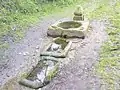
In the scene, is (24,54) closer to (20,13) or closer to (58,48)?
(58,48)

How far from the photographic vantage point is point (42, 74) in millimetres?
5422

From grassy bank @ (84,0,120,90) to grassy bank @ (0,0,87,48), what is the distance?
198 cm

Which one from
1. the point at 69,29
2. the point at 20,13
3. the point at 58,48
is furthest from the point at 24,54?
the point at 20,13

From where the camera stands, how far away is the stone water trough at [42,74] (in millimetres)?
5137

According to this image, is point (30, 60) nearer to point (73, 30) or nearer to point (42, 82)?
point (42, 82)

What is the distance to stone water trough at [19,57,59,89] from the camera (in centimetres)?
514

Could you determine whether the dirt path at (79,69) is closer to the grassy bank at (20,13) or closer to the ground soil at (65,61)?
the ground soil at (65,61)

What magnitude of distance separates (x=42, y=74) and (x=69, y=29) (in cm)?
261

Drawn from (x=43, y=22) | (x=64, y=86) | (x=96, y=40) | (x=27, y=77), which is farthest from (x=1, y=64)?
(x=43, y=22)

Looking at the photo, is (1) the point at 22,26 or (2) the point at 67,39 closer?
(2) the point at 67,39

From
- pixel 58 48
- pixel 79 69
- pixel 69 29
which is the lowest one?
pixel 79 69

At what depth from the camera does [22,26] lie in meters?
8.98

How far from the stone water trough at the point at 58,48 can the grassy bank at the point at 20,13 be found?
1.31m

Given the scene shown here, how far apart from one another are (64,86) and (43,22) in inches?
190
